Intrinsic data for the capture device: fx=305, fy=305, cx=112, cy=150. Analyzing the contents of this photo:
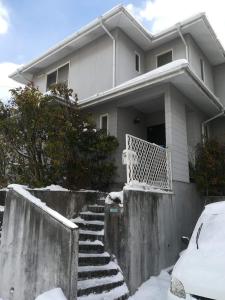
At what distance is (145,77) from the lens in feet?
30.6

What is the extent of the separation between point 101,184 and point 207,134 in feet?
17.6

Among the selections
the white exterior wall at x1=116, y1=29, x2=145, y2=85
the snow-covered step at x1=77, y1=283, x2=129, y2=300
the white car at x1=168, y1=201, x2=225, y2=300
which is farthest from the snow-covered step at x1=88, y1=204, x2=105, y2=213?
the white exterior wall at x1=116, y1=29, x2=145, y2=85

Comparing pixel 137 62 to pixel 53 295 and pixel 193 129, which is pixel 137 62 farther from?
pixel 53 295

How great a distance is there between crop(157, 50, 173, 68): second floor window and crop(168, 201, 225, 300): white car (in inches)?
370

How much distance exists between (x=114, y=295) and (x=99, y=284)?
0.35 metres

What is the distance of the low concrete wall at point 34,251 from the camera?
15.6 feet

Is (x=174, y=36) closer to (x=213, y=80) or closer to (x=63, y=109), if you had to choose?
(x=213, y=80)

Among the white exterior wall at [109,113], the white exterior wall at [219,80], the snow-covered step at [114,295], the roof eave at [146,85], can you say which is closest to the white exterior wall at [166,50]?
the white exterior wall at [219,80]

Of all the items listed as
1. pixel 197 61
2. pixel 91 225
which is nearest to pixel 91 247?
pixel 91 225

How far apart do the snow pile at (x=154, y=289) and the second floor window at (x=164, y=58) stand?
9081 millimetres

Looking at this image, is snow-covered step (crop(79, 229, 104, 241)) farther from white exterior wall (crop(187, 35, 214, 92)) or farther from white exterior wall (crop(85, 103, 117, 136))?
white exterior wall (crop(187, 35, 214, 92))

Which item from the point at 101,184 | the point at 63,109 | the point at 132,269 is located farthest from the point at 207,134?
the point at 132,269

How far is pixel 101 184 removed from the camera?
982 cm

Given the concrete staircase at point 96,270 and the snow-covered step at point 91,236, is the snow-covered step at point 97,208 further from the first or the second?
the snow-covered step at point 91,236
